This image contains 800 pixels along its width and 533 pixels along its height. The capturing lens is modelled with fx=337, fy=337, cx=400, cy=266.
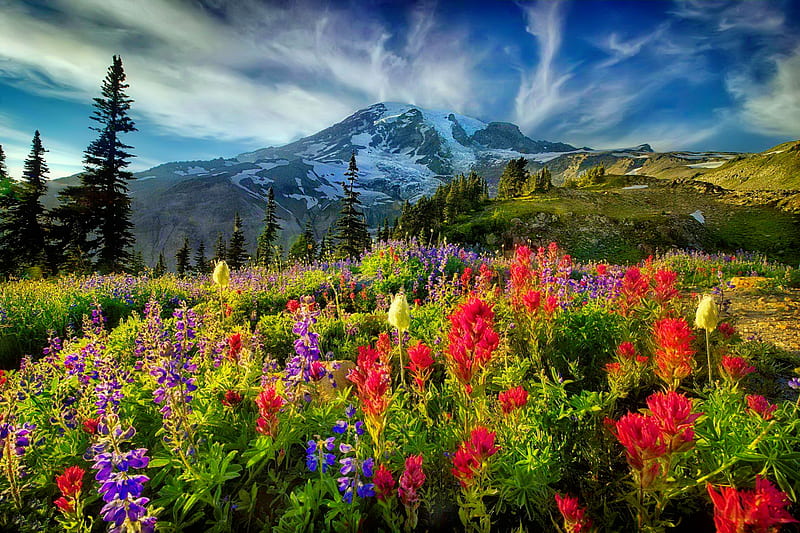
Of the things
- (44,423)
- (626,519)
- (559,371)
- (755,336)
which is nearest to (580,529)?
(626,519)

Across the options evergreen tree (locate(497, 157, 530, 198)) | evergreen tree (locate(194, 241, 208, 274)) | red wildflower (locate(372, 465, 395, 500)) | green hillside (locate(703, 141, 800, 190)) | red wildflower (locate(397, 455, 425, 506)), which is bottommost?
evergreen tree (locate(194, 241, 208, 274))

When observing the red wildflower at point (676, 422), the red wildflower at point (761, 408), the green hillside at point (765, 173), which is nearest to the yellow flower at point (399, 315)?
the red wildflower at point (676, 422)

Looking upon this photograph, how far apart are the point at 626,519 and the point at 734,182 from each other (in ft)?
428

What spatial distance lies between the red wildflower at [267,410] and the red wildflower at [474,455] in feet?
3.83

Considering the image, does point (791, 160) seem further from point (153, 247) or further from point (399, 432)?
point (153, 247)

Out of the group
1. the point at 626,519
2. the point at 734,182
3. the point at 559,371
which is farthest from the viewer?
the point at 734,182

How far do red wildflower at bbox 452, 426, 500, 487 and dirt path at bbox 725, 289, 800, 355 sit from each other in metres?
4.85

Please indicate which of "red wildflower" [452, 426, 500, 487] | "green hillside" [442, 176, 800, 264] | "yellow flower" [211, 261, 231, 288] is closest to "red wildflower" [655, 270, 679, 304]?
"red wildflower" [452, 426, 500, 487]

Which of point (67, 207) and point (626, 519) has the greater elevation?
point (67, 207)

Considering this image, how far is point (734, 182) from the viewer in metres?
92.6

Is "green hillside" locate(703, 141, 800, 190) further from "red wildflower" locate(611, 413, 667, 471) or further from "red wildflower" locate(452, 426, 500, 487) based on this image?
"red wildflower" locate(452, 426, 500, 487)

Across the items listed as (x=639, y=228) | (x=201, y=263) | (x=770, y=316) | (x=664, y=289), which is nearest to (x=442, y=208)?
(x=639, y=228)

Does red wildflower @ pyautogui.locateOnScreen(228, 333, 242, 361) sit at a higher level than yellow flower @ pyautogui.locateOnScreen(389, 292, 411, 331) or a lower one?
lower

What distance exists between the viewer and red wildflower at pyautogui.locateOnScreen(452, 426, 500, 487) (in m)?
1.72
